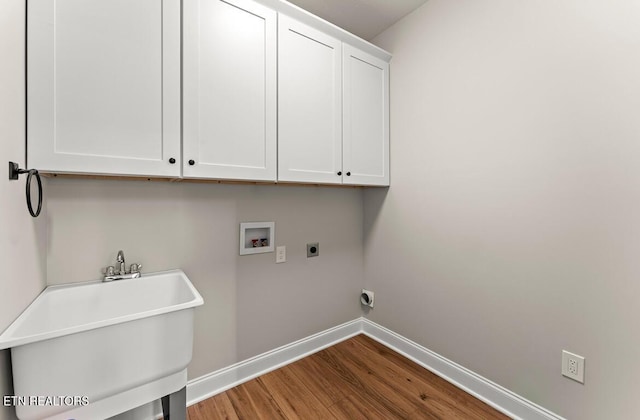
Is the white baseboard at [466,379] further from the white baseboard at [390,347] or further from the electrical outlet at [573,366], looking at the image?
the electrical outlet at [573,366]

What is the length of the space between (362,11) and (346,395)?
2469 mm

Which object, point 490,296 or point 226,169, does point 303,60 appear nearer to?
point 226,169

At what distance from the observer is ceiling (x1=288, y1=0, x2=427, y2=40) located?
6.01 feet

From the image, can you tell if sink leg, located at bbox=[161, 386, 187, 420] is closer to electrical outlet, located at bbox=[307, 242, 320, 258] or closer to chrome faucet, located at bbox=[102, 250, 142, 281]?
chrome faucet, located at bbox=[102, 250, 142, 281]

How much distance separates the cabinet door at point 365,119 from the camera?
185cm

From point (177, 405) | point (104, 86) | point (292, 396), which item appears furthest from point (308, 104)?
point (292, 396)

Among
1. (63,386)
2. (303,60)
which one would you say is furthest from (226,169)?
(63,386)

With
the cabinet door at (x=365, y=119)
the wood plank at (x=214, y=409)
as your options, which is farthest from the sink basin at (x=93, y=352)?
the cabinet door at (x=365, y=119)

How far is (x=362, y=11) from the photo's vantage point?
6.30 feet

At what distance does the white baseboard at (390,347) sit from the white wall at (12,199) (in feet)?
3.03

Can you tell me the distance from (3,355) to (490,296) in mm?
2113

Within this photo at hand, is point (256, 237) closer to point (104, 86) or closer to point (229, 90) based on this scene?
point (229, 90)

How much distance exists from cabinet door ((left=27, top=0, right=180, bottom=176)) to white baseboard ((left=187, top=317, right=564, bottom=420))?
1261mm

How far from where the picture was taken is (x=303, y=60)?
1628mm
